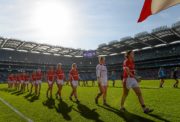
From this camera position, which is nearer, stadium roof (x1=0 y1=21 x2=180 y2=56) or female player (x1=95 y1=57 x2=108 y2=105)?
female player (x1=95 y1=57 x2=108 y2=105)

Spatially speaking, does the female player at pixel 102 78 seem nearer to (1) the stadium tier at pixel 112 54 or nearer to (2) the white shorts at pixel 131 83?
(2) the white shorts at pixel 131 83

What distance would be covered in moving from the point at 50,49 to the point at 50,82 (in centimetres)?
7795

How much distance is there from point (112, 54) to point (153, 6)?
327 ft

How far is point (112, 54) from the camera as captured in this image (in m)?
103

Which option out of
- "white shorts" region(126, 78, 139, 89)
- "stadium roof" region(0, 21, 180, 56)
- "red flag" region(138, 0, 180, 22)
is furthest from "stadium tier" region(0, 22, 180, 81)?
"red flag" region(138, 0, 180, 22)

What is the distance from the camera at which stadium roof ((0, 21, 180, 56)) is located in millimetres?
70394

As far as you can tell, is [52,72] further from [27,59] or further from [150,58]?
[27,59]

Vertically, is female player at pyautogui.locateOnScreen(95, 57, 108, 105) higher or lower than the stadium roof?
lower

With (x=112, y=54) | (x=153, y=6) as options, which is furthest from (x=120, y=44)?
(x=153, y=6)

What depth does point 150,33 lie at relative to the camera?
236ft

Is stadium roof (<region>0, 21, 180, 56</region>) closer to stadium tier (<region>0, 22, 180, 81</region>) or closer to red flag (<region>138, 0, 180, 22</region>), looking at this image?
stadium tier (<region>0, 22, 180, 81</region>)

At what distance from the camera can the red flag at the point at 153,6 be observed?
3.43 meters

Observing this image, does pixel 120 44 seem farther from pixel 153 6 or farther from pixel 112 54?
pixel 153 6

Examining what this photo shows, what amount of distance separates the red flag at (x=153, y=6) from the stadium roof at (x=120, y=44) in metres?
62.9
